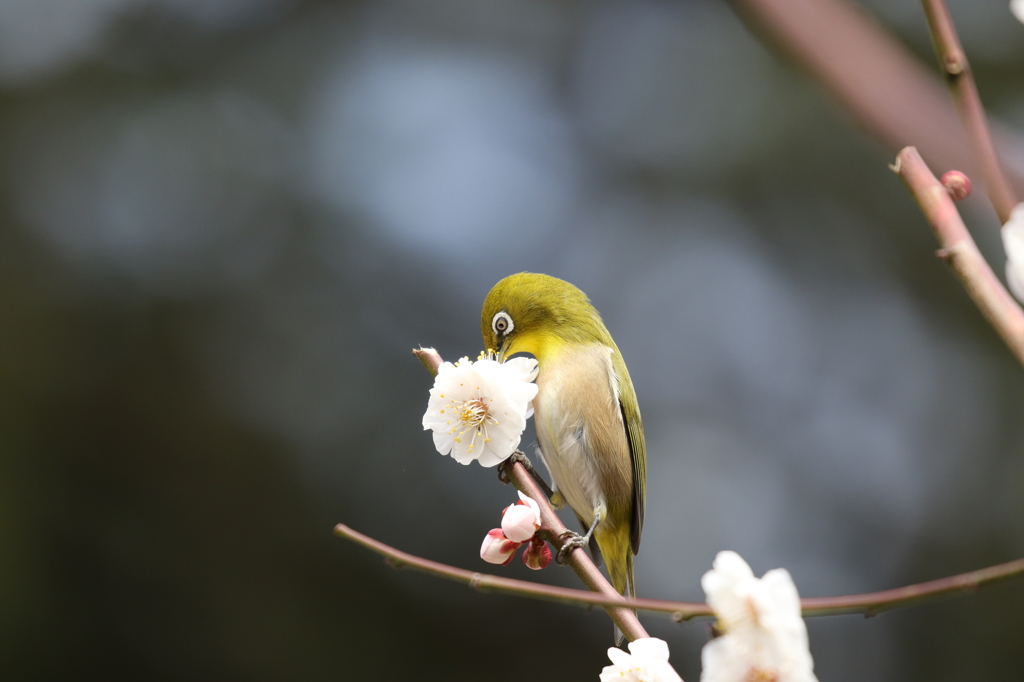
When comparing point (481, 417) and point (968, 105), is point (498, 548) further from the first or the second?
point (968, 105)

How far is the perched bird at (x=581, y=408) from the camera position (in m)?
1.25

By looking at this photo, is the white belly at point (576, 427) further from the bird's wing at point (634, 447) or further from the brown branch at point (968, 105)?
the brown branch at point (968, 105)

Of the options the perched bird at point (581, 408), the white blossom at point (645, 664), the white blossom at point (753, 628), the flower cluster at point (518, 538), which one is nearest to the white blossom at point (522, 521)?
the flower cluster at point (518, 538)

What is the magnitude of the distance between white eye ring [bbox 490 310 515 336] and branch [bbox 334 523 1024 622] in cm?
92

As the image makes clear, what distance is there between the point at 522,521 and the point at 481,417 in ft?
0.36

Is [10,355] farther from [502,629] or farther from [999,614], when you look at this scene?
[999,614]

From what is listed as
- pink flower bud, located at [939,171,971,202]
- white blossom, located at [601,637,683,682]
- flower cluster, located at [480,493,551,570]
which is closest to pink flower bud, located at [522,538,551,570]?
flower cluster, located at [480,493,551,570]

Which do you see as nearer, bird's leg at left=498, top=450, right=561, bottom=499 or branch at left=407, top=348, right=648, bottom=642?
branch at left=407, top=348, right=648, bottom=642

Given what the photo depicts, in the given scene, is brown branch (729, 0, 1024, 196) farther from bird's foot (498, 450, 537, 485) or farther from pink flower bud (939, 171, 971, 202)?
bird's foot (498, 450, 537, 485)

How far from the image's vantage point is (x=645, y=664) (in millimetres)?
516

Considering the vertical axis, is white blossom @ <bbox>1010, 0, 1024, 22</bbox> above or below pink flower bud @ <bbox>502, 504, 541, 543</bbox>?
above

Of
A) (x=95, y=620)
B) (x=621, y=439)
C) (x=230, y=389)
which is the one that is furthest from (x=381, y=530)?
(x=621, y=439)

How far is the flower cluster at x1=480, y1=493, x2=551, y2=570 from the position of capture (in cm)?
69

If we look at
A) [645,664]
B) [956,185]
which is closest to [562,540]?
[645,664]
